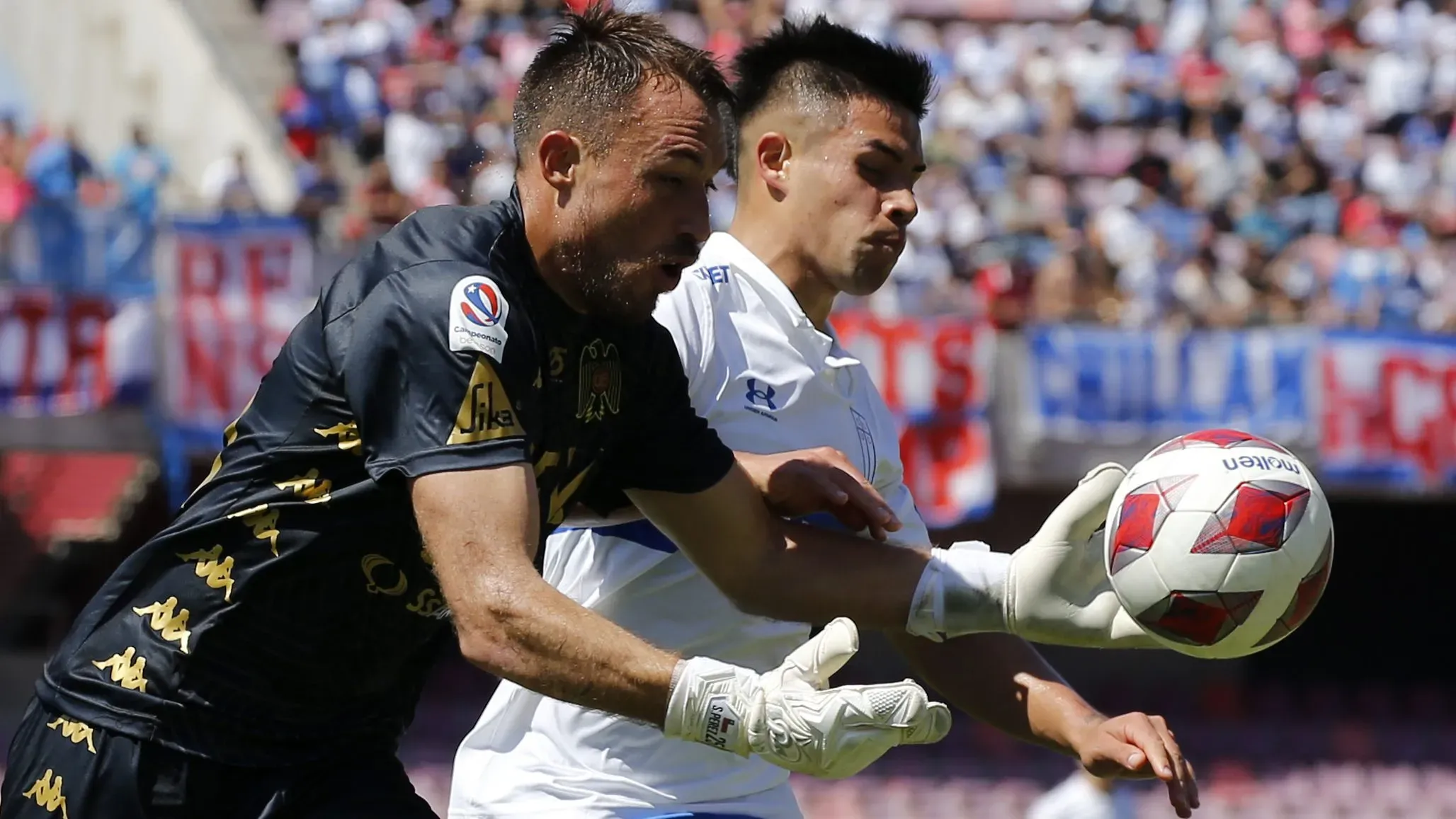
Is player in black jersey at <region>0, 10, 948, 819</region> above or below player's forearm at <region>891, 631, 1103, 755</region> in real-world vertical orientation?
above

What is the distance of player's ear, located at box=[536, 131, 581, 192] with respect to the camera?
3.65 metres

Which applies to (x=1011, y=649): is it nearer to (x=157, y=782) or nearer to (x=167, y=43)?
(x=157, y=782)

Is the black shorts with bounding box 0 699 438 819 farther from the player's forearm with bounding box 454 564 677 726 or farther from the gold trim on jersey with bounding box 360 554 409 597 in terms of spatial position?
the player's forearm with bounding box 454 564 677 726

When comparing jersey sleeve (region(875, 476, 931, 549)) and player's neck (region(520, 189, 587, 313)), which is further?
jersey sleeve (region(875, 476, 931, 549))

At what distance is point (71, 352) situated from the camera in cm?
1248

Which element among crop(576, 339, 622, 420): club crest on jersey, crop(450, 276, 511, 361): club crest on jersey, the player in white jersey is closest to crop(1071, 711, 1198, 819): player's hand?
the player in white jersey

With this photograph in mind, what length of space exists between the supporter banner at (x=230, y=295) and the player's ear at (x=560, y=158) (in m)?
8.86

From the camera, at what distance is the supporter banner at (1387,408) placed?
13.7 meters

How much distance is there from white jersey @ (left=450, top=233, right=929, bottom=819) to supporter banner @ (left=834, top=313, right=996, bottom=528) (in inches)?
321

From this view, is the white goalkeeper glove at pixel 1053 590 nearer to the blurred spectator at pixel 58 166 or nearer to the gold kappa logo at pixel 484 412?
the gold kappa logo at pixel 484 412

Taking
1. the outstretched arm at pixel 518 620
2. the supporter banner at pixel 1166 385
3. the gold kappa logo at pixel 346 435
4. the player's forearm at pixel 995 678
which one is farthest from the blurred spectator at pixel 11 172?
the outstretched arm at pixel 518 620

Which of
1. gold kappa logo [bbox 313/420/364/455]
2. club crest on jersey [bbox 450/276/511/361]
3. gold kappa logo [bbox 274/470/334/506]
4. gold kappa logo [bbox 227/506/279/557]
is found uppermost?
club crest on jersey [bbox 450/276/511/361]

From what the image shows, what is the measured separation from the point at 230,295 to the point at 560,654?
9.64m

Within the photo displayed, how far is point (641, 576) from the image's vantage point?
15.0 ft
